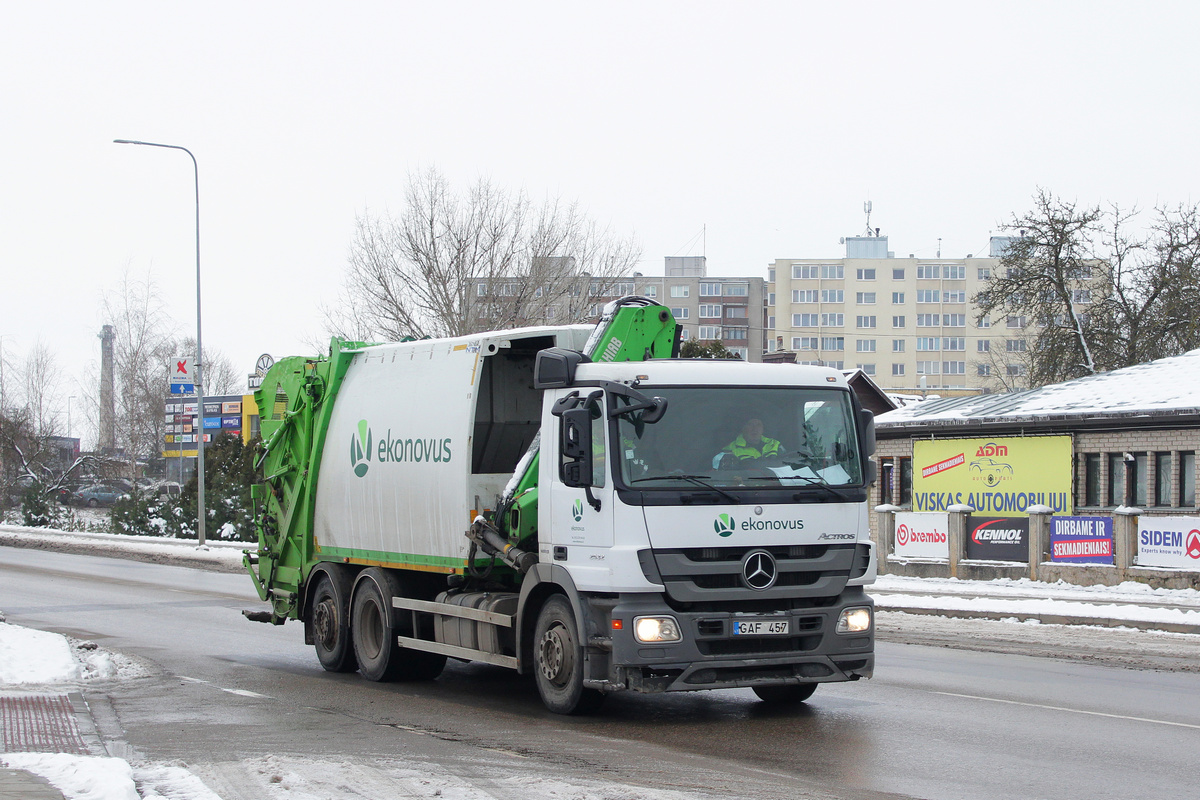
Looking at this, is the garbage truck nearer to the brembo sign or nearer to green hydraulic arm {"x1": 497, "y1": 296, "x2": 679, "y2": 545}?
green hydraulic arm {"x1": 497, "y1": 296, "x2": 679, "y2": 545}

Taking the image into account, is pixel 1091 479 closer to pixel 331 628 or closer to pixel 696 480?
pixel 331 628

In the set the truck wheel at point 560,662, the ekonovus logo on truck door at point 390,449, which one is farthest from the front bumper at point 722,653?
the ekonovus logo on truck door at point 390,449

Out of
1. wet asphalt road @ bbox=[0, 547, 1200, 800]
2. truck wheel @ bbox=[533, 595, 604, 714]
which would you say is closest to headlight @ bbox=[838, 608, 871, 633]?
wet asphalt road @ bbox=[0, 547, 1200, 800]

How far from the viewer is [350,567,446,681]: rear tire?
11.6 m

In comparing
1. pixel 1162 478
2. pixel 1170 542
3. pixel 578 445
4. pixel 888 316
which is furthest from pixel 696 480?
pixel 888 316

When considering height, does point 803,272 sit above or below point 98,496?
above

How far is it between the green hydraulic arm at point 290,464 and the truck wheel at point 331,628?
40cm

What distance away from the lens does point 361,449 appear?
1227 centimetres

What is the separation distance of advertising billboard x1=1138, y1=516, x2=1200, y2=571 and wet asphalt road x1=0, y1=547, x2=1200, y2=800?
9.38 m

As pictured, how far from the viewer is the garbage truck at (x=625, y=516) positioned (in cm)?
889

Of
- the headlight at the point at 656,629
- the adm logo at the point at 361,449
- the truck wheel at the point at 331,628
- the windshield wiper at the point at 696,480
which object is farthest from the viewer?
the truck wheel at the point at 331,628

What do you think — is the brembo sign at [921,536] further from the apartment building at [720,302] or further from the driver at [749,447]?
the apartment building at [720,302]

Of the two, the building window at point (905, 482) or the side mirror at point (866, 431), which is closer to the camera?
the side mirror at point (866, 431)

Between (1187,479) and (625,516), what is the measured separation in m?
19.2
